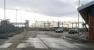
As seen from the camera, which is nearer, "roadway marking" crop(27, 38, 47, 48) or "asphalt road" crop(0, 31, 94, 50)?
"asphalt road" crop(0, 31, 94, 50)

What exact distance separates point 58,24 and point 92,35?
371 feet

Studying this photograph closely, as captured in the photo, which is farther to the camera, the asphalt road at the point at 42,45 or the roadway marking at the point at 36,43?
the roadway marking at the point at 36,43

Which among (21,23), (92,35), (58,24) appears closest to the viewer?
(92,35)

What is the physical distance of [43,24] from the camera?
6417 inches

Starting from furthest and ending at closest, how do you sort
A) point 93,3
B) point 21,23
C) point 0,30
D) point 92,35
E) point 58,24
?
point 58,24 → point 21,23 → point 0,30 → point 92,35 → point 93,3

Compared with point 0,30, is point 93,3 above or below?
above

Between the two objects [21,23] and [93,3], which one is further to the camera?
[21,23]

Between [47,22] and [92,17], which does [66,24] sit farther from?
[92,17]

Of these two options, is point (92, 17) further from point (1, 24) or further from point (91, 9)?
point (1, 24)

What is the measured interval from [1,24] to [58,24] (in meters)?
84.1

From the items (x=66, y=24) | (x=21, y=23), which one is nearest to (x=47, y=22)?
(x=66, y=24)

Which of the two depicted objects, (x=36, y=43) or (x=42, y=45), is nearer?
(x=42, y=45)

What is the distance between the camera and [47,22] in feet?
545

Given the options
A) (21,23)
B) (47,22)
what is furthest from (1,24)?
(47,22)
